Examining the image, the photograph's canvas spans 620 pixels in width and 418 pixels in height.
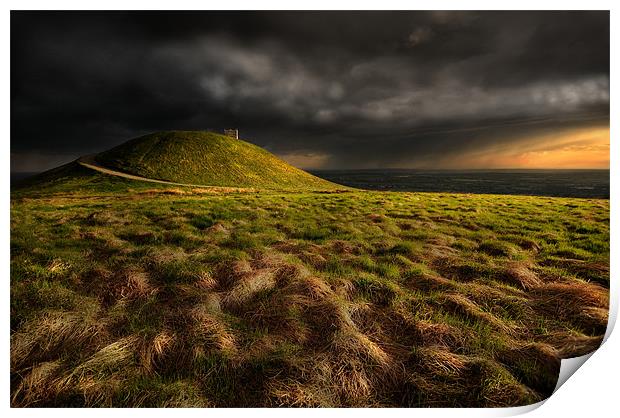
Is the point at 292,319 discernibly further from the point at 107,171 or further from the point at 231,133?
the point at 231,133

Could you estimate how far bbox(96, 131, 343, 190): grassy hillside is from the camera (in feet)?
183

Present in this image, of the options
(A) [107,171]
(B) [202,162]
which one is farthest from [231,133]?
(A) [107,171]

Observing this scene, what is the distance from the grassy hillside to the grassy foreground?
47099mm

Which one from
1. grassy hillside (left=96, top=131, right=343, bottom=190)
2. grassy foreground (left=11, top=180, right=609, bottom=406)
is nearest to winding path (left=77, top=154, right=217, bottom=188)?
grassy hillside (left=96, top=131, right=343, bottom=190)

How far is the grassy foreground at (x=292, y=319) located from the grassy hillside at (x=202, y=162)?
47.1 m

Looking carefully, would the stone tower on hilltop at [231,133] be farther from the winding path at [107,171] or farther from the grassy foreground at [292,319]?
the grassy foreground at [292,319]

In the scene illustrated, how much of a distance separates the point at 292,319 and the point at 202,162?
66589mm

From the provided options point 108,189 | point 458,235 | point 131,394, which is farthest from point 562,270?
point 108,189

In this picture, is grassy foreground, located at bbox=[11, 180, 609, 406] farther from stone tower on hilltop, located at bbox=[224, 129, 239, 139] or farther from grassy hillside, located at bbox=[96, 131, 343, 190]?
stone tower on hilltop, located at bbox=[224, 129, 239, 139]

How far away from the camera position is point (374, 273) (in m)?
6.18

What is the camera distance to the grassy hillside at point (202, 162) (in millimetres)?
55781

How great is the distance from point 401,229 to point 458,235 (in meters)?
1.91

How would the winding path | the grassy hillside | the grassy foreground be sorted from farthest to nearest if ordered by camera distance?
the grassy hillside
the winding path
the grassy foreground
